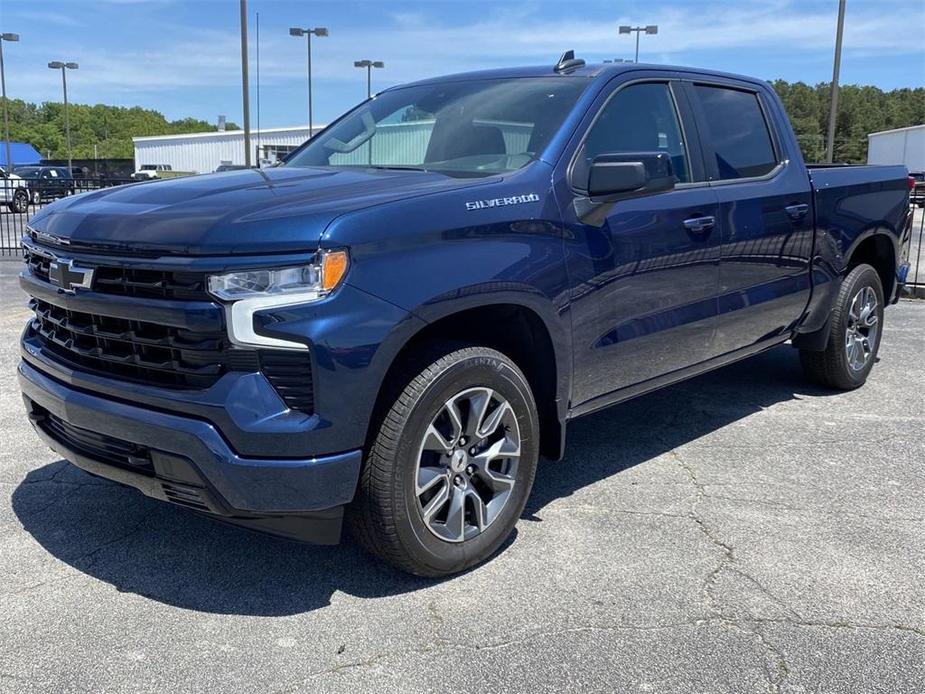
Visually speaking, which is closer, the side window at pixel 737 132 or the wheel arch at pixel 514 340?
the wheel arch at pixel 514 340

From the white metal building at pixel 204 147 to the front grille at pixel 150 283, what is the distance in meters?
57.8

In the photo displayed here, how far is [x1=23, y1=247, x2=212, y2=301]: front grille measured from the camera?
2789 millimetres

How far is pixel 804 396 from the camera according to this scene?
6.13 m

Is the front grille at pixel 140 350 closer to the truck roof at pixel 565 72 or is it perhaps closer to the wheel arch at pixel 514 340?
the wheel arch at pixel 514 340

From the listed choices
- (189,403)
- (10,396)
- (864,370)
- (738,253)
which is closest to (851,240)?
(864,370)

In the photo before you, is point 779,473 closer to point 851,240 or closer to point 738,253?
point 738,253

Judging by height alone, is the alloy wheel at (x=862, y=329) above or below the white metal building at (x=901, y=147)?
below

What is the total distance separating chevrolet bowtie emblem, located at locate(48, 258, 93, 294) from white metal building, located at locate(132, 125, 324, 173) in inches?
2267

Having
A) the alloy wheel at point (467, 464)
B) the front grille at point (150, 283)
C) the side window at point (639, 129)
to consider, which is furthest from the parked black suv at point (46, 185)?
the alloy wheel at point (467, 464)

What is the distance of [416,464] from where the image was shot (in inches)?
121

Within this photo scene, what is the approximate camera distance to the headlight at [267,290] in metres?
2.73

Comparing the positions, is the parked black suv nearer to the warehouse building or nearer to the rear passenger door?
the warehouse building

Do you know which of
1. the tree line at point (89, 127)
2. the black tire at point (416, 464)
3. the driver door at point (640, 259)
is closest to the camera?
the black tire at point (416, 464)

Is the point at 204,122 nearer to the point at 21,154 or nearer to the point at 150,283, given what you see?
the point at 21,154
